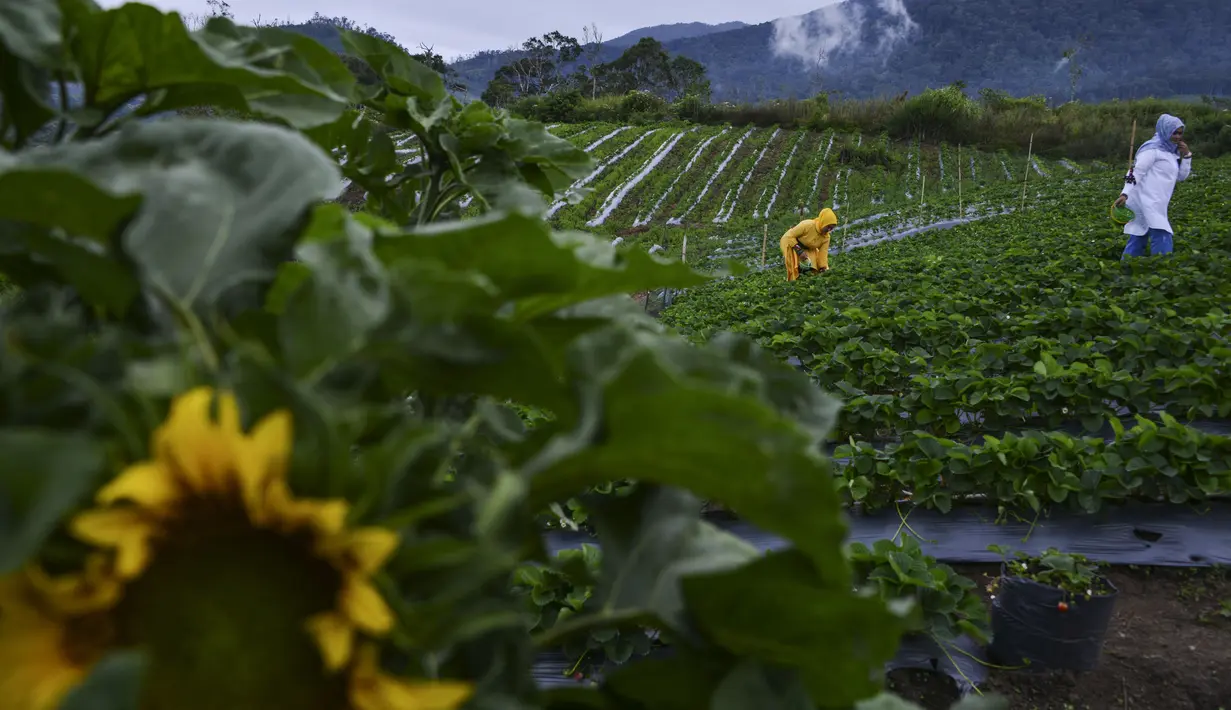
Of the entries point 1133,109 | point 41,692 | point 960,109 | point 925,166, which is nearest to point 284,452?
point 41,692

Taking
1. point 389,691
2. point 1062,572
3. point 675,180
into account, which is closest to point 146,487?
point 389,691

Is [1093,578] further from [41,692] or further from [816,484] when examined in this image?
[41,692]

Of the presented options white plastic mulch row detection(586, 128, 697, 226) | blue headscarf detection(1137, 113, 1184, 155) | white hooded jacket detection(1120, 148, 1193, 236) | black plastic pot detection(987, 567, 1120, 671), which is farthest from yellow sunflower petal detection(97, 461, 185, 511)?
white plastic mulch row detection(586, 128, 697, 226)

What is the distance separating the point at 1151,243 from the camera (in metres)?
9.29

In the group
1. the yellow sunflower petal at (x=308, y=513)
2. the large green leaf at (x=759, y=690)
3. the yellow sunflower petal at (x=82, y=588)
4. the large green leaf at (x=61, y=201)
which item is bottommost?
the large green leaf at (x=759, y=690)

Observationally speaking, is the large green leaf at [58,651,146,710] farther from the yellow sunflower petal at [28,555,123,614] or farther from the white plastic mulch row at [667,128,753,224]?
the white plastic mulch row at [667,128,753,224]

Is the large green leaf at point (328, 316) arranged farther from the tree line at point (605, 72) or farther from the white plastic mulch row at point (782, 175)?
the tree line at point (605, 72)

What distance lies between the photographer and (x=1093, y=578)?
2.96 m

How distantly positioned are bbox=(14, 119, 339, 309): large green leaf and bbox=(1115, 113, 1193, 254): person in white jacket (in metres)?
10.6

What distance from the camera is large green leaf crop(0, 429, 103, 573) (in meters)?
0.32

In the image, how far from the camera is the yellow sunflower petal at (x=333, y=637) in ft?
1.10

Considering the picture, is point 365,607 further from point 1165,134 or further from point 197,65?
point 1165,134

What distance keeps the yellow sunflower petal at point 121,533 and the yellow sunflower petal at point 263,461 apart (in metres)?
0.04

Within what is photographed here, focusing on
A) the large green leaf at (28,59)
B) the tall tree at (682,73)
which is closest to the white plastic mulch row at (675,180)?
the large green leaf at (28,59)
